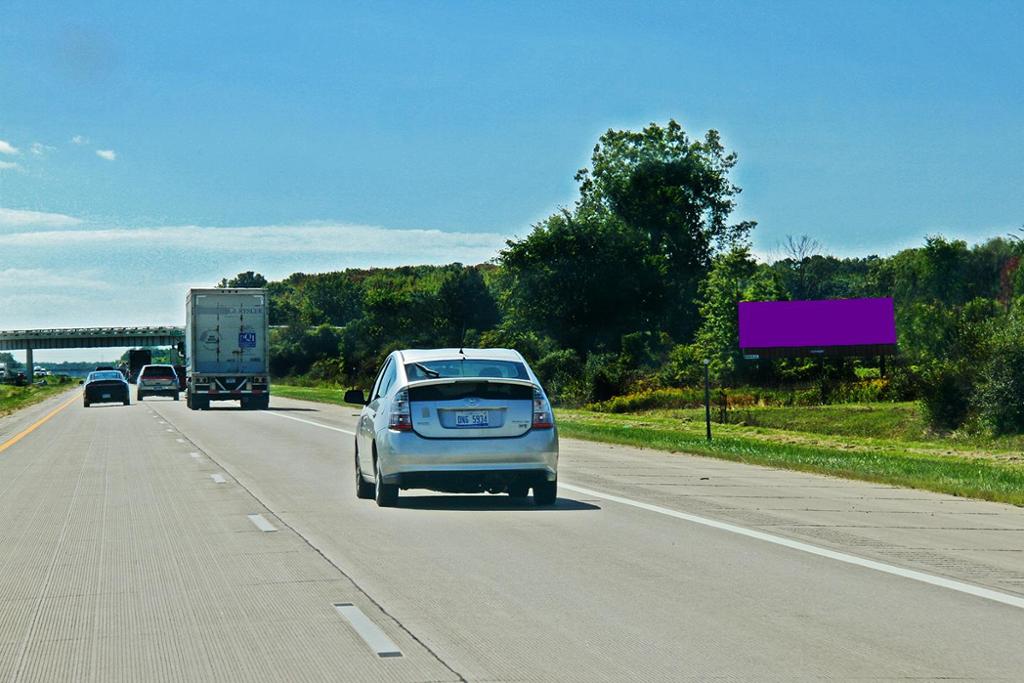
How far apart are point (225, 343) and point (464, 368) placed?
3618cm

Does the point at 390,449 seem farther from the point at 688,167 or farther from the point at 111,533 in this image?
the point at 688,167

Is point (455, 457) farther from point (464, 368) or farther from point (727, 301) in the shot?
point (727, 301)

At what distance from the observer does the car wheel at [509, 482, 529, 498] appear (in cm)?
1456

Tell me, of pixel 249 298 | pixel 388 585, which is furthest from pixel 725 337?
pixel 388 585

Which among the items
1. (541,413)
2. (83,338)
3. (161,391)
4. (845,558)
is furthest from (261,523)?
(83,338)

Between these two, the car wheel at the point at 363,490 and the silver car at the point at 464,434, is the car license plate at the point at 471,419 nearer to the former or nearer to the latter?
the silver car at the point at 464,434

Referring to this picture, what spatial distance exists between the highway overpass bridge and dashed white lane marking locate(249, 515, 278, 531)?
498 ft

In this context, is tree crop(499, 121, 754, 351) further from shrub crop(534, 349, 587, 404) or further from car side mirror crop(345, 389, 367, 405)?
car side mirror crop(345, 389, 367, 405)

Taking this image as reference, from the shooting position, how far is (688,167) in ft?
316

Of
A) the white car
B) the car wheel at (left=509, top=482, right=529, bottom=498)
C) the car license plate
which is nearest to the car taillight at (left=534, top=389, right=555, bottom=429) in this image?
the car license plate

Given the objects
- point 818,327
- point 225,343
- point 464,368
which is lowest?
point 464,368

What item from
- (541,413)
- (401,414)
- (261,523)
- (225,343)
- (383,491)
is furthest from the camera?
(225,343)

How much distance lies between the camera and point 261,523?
13547 millimetres

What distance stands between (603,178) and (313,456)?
74.4m
